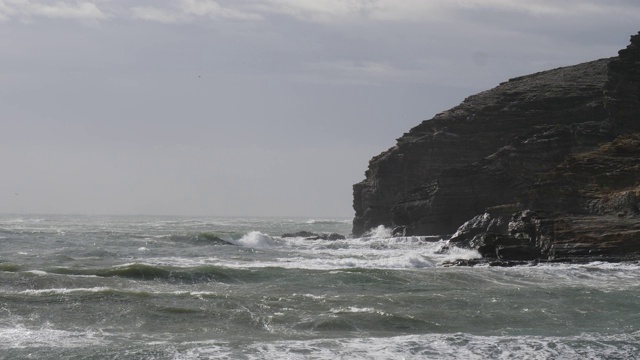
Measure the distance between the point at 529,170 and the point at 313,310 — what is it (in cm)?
3061

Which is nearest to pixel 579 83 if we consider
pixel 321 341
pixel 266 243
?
pixel 266 243

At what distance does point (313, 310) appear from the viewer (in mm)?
22469

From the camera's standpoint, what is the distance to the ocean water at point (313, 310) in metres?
17.8

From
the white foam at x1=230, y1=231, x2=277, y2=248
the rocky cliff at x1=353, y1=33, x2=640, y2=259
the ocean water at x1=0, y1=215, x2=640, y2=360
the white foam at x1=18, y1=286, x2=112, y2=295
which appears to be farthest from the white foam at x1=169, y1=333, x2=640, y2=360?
the white foam at x1=230, y1=231, x2=277, y2=248

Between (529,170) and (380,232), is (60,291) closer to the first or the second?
(529,170)

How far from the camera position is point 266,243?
54500mm

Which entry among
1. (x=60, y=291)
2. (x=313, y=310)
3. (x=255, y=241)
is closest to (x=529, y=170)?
(x=255, y=241)

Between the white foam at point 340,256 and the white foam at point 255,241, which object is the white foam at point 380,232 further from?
the white foam at point 255,241

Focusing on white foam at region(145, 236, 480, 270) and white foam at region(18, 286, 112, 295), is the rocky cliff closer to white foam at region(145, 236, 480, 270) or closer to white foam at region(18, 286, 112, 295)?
white foam at region(145, 236, 480, 270)

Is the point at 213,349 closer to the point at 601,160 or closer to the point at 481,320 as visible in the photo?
the point at 481,320

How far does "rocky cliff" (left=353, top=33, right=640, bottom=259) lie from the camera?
117ft

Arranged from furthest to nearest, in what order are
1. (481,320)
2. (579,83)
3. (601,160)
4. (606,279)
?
(579,83)
(601,160)
(606,279)
(481,320)

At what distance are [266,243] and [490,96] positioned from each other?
2155 cm

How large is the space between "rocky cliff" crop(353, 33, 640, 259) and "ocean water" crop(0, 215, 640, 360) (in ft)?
10.3
